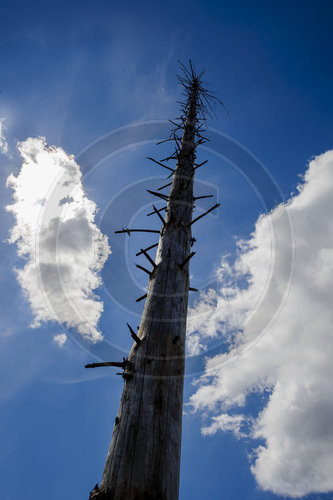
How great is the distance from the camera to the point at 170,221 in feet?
13.3

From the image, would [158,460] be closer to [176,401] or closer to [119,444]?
[119,444]

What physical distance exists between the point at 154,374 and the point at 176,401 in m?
0.30

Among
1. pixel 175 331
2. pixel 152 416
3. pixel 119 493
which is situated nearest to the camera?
pixel 119 493

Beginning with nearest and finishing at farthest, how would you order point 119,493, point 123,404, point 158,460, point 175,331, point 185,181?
1. point 119,493
2. point 158,460
3. point 123,404
4. point 175,331
5. point 185,181

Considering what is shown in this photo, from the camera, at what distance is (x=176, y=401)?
7.29 ft

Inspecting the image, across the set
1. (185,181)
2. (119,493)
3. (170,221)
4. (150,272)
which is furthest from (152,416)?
(185,181)

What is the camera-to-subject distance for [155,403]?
2.10 metres

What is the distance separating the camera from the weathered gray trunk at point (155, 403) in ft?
5.76

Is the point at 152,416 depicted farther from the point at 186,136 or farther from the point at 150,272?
the point at 186,136

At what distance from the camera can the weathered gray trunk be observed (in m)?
1.75

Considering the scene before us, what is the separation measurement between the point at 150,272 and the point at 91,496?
2.17 meters

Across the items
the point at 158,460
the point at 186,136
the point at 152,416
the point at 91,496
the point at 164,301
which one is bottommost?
the point at 91,496

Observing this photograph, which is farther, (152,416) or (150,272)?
(150,272)

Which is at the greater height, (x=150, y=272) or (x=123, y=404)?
(x=150, y=272)
